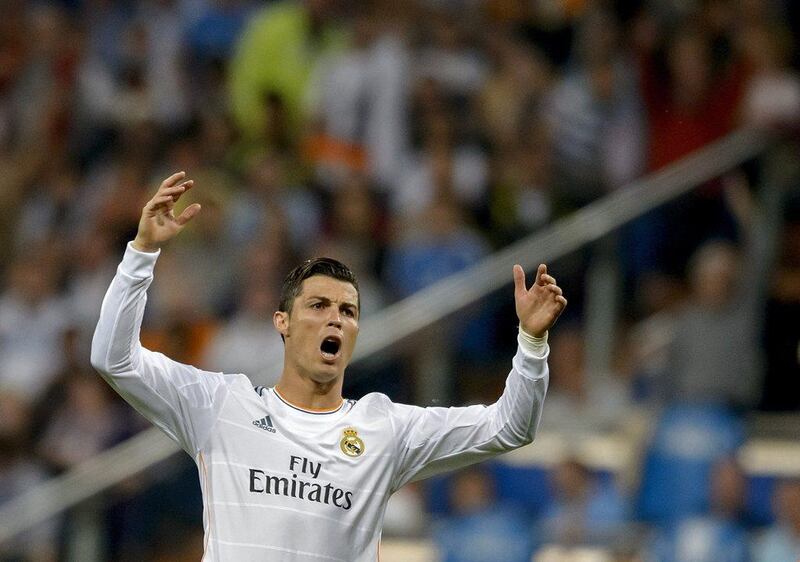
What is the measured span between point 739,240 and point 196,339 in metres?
3.05

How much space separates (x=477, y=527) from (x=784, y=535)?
1.51 metres

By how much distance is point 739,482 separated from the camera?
7793mm

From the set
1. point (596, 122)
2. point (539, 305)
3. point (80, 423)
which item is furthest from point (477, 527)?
point (539, 305)

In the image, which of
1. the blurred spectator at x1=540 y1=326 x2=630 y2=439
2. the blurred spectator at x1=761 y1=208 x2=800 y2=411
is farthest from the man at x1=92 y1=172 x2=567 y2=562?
the blurred spectator at x1=761 y1=208 x2=800 y2=411

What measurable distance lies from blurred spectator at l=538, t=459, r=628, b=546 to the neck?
3.33 m

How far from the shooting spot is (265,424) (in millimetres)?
4754

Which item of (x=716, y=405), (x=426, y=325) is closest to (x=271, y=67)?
(x=426, y=325)

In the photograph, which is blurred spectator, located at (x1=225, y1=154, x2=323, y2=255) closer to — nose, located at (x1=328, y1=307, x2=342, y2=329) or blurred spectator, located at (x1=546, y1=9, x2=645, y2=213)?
blurred spectator, located at (x1=546, y1=9, x2=645, y2=213)

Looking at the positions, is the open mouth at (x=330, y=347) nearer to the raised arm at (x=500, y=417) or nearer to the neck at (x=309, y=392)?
Result: the neck at (x=309, y=392)

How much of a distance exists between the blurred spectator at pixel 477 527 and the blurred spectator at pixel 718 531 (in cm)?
69

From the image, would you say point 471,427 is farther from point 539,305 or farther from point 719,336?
point 719,336

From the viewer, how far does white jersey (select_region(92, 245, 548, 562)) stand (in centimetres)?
453

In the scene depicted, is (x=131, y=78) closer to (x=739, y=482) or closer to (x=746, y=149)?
(x=746, y=149)

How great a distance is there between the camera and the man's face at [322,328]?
480 centimetres
